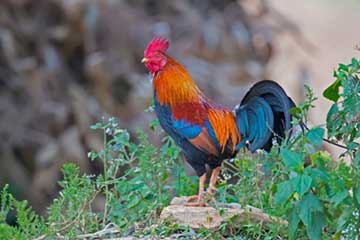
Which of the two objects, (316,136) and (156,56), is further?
(156,56)

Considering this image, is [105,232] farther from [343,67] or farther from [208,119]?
[343,67]

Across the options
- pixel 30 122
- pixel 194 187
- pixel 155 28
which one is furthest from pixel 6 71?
pixel 194 187

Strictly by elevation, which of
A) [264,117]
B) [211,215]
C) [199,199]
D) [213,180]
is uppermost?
[264,117]

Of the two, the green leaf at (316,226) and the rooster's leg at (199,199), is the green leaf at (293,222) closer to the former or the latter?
the green leaf at (316,226)

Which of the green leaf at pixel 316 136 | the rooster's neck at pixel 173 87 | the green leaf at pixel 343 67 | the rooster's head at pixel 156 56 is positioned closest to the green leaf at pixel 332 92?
the green leaf at pixel 343 67

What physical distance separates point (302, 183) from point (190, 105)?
40.9 inches

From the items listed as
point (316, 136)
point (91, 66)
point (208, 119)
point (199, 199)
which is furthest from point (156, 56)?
point (91, 66)

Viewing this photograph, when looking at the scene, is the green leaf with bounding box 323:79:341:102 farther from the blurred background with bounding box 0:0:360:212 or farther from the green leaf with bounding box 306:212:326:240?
the blurred background with bounding box 0:0:360:212

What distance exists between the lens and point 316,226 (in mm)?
3215

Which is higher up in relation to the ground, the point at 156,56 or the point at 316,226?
the point at 156,56

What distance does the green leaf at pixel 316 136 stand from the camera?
3203 mm

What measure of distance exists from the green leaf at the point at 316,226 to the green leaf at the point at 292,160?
216mm

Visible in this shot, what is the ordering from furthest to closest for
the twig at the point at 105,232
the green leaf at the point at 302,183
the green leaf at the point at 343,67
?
the twig at the point at 105,232 < the green leaf at the point at 343,67 < the green leaf at the point at 302,183

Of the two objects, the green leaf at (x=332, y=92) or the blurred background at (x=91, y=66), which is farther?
the blurred background at (x=91, y=66)
